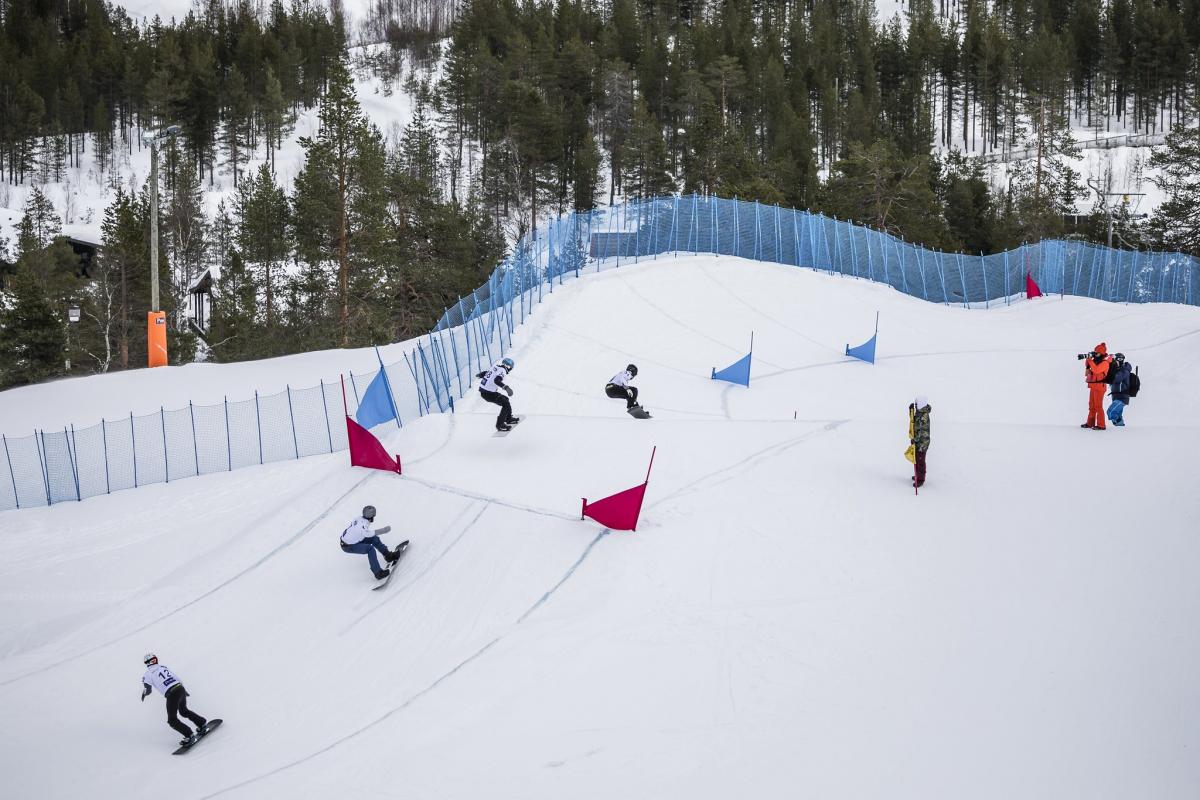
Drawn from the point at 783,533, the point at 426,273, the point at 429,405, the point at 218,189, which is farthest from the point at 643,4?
the point at 783,533

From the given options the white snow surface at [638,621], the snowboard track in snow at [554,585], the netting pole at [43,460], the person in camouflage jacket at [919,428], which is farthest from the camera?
the netting pole at [43,460]

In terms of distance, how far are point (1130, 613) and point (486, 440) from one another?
10273 millimetres

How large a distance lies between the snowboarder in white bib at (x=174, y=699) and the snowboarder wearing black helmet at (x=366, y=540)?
280 cm

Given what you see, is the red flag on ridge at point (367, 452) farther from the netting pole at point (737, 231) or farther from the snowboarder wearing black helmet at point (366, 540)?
the netting pole at point (737, 231)

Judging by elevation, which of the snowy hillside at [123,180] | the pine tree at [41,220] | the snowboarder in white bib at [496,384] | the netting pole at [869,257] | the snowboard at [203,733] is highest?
the snowy hillside at [123,180]

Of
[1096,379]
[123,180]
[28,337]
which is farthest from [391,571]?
[123,180]

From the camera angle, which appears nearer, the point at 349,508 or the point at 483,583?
the point at 483,583

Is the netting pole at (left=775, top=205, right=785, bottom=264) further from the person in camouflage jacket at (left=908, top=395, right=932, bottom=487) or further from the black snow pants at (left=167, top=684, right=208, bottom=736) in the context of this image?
the black snow pants at (left=167, top=684, right=208, bottom=736)

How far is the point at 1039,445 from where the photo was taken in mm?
15328

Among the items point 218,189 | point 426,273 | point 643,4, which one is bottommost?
point 426,273

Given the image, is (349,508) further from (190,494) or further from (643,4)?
(643,4)

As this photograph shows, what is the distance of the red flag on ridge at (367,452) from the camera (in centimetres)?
1556

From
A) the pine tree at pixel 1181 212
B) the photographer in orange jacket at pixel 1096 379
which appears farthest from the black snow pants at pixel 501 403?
the pine tree at pixel 1181 212

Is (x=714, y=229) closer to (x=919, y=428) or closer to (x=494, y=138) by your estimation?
(x=919, y=428)
